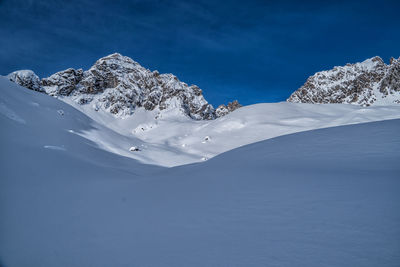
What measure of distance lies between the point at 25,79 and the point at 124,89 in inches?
1775

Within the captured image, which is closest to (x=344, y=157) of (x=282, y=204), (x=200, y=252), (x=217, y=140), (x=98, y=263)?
(x=282, y=204)

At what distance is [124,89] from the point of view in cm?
8950

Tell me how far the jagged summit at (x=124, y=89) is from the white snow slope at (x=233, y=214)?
2861 inches

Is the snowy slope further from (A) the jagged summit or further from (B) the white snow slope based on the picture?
(A) the jagged summit

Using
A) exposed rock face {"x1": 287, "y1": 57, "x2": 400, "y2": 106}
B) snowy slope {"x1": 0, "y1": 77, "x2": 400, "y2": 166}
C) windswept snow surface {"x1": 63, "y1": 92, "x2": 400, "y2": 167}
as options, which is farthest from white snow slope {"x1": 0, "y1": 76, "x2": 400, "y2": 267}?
exposed rock face {"x1": 287, "y1": 57, "x2": 400, "y2": 106}

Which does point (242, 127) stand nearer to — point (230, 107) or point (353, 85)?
point (230, 107)

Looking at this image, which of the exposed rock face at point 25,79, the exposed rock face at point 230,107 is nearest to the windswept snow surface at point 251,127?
the exposed rock face at point 25,79

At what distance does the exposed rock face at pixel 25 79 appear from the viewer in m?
44.2

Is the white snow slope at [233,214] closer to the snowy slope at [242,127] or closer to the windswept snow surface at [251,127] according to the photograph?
the snowy slope at [242,127]

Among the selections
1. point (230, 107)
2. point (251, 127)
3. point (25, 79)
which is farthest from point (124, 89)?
point (251, 127)

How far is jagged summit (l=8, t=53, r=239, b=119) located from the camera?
8212 centimetres

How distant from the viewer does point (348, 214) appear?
2.34 meters

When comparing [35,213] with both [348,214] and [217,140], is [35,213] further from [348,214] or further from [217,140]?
[217,140]

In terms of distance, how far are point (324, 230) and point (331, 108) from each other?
33678mm
